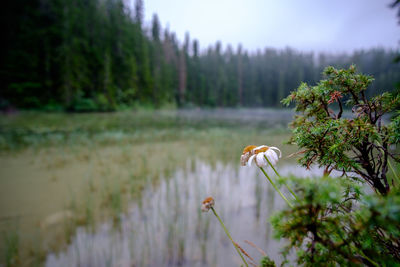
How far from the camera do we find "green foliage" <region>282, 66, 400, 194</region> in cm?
62

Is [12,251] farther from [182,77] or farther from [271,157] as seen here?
[182,77]

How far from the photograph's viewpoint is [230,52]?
148 ft

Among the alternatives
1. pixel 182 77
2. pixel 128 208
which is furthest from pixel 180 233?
pixel 182 77

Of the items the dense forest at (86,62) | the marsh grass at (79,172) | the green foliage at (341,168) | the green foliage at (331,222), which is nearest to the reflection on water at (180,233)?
the marsh grass at (79,172)

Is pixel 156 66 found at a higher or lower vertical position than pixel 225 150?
higher

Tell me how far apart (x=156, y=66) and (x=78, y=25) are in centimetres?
1380

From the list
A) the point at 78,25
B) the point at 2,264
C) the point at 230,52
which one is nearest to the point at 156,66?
the point at 78,25

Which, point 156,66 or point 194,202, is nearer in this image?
point 194,202

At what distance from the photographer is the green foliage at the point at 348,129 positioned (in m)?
0.62

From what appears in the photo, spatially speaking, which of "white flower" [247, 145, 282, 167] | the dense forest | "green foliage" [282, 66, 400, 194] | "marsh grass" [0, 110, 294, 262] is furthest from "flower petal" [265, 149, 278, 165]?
the dense forest

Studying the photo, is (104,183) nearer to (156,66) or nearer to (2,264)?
(2,264)

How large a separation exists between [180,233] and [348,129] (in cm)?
273

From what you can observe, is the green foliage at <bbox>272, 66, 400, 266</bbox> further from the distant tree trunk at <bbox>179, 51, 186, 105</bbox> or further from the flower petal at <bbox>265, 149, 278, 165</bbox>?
the distant tree trunk at <bbox>179, 51, 186, 105</bbox>

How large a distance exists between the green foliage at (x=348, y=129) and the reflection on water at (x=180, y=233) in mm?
1377
